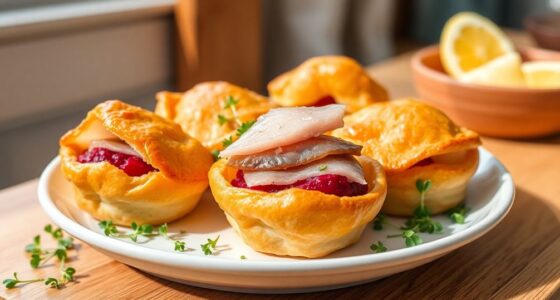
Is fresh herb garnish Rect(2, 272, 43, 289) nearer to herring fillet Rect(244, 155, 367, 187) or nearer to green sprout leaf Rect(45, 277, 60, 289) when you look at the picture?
green sprout leaf Rect(45, 277, 60, 289)

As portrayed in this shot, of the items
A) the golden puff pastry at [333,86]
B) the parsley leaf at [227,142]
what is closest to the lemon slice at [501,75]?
the golden puff pastry at [333,86]

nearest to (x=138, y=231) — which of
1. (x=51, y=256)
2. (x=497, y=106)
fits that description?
(x=51, y=256)

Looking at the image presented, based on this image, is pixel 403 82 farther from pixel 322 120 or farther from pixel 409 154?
pixel 322 120

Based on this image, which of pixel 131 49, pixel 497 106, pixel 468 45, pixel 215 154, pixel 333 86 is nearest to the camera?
pixel 215 154

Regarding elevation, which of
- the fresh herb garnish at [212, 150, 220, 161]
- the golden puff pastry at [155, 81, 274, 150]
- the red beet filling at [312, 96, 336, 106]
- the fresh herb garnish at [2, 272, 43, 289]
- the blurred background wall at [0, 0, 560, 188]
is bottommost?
the blurred background wall at [0, 0, 560, 188]

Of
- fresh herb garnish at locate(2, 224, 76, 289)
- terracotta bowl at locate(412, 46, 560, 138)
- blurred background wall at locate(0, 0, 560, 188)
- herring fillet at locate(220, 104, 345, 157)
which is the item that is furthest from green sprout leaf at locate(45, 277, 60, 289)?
blurred background wall at locate(0, 0, 560, 188)

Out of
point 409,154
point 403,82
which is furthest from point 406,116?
point 403,82

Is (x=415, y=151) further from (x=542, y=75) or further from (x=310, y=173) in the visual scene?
(x=542, y=75)

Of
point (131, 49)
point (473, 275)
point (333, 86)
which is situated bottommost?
point (131, 49)
